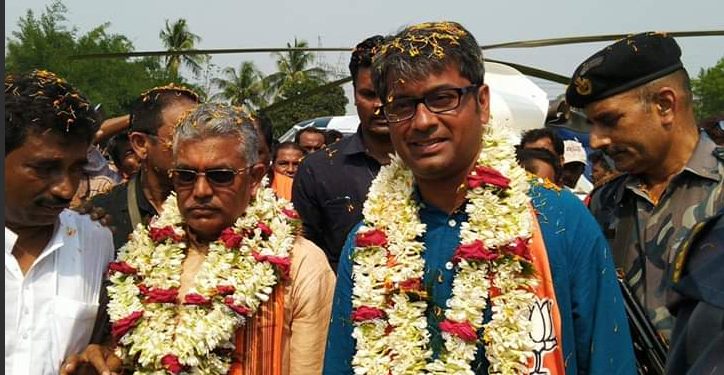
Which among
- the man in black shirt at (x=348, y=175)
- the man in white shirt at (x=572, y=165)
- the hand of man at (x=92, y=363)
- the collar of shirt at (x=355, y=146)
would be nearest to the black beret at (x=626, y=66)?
the man in black shirt at (x=348, y=175)

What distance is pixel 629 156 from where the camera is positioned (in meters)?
3.31

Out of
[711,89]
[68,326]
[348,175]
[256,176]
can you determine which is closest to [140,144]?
[348,175]

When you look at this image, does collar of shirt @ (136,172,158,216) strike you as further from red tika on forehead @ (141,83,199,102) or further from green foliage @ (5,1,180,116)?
green foliage @ (5,1,180,116)

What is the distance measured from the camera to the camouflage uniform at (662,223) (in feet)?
10.3

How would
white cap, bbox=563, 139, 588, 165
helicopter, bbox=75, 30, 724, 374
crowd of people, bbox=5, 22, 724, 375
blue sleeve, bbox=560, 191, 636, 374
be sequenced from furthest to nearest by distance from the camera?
white cap, bbox=563, 139, 588, 165 → helicopter, bbox=75, 30, 724, 374 → crowd of people, bbox=5, 22, 724, 375 → blue sleeve, bbox=560, 191, 636, 374

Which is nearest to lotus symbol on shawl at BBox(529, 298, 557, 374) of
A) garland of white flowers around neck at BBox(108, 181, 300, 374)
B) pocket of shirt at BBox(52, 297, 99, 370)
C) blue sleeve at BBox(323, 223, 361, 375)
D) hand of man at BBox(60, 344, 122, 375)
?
blue sleeve at BBox(323, 223, 361, 375)

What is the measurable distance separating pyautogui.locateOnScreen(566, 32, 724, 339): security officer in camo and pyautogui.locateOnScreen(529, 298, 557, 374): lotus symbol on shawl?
78 cm

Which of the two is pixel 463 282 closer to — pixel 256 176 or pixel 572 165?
pixel 256 176

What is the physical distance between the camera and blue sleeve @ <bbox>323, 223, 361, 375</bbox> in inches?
110

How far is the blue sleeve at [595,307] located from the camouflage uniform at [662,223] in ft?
1.94

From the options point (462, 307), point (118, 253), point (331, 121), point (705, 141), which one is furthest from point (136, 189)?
point (331, 121)

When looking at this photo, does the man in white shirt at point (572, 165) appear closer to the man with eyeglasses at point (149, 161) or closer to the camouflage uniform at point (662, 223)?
the camouflage uniform at point (662, 223)

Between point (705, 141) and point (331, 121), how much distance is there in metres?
13.7

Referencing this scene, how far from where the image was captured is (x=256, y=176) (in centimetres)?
322
